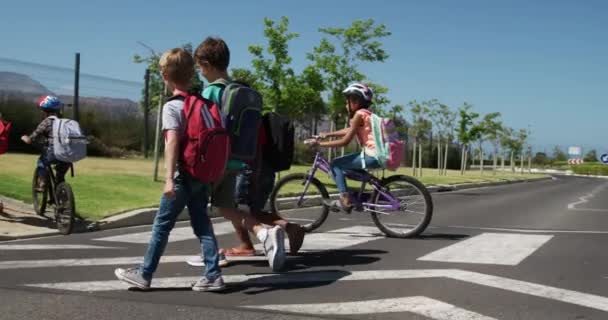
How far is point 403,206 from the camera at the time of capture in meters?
7.95

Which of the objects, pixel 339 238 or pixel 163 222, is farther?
pixel 339 238

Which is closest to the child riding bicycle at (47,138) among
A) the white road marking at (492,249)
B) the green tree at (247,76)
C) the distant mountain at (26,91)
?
the white road marking at (492,249)

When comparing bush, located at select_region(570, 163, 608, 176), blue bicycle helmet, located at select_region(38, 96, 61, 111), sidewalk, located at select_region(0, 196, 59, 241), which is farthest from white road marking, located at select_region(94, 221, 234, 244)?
bush, located at select_region(570, 163, 608, 176)

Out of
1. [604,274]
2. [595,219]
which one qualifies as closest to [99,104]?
[595,219]

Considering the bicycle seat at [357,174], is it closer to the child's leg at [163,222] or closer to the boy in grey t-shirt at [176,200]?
the boy in grey t-shirt at [176,200]

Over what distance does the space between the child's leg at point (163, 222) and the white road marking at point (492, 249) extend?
2.62m

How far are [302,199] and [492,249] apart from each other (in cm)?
250

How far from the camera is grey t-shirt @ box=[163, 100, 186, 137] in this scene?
4.51 m

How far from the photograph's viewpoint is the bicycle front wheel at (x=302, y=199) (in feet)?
27.5

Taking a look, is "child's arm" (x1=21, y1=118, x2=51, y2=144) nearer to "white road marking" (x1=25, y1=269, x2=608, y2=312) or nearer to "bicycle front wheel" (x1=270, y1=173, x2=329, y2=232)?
"bicycle front wheel" (x1=270, y1=173, x2=329, y2=232)

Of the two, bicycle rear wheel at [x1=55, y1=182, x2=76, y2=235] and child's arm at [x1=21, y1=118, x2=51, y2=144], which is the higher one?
child's arm at [x1=21, y1=118, x2=51, y2=144]

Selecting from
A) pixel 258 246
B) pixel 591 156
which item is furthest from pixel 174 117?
pixel 591 156

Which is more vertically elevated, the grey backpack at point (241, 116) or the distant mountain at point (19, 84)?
the distant mountain at point (19, 84)

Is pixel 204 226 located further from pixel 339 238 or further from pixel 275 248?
pixel 339 238
